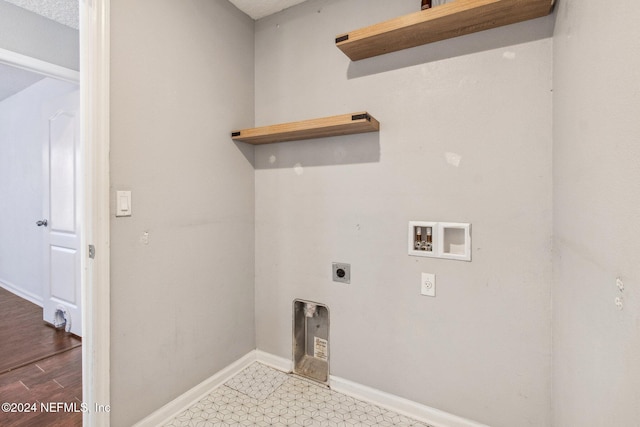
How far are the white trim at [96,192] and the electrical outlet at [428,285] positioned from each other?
1495 mm

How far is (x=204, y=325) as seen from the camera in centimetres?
174

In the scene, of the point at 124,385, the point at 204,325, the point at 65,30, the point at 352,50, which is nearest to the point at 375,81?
the point at 352,50

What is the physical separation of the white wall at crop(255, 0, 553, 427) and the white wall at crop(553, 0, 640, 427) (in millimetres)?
141

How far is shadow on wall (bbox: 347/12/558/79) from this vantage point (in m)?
1.26

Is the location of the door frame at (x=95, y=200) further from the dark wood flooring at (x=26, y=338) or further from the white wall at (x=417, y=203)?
the dark wood flooring at (x=26, y=338)

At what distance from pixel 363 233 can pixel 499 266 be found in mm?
682

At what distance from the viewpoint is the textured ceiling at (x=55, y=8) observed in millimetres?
1896

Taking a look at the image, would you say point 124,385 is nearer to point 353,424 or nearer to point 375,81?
point 353,424

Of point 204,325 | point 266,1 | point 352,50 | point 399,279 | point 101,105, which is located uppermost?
point 266,1

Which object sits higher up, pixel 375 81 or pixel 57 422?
pixel 375 81

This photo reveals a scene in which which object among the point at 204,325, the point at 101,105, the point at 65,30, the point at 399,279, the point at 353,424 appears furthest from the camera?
the point at 65,30

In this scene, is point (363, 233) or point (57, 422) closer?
point (57, 422)

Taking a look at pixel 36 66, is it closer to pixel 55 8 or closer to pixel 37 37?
pixel 37 37

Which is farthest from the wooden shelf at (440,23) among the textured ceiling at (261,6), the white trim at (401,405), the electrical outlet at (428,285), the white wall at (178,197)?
the white trim at (401,405)
